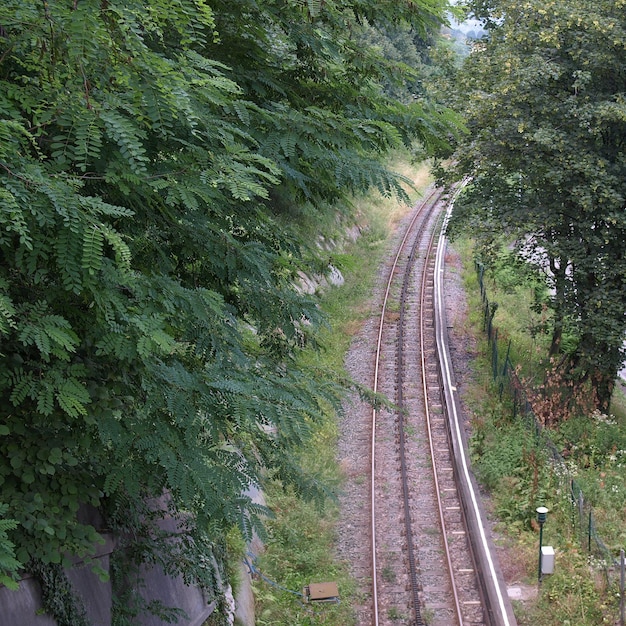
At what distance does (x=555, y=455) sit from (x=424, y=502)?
303 centimetres

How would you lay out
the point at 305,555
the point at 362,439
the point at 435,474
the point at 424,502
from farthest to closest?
the point at 362,439, the point at 435,474, the point at 424,502, the point at 305,555

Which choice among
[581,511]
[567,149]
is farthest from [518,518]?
[567,149]

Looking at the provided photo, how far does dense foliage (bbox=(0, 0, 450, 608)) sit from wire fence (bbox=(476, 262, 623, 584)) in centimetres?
798

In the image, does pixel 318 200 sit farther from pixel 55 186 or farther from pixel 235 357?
pixel 55 186

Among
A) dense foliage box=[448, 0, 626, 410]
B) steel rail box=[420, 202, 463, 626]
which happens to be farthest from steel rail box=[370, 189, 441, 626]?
dense foliage box=[448, 0, 626, 410]

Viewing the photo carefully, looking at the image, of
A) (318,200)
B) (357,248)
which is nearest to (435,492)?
(318,200)

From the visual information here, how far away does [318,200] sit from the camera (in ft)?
27.4

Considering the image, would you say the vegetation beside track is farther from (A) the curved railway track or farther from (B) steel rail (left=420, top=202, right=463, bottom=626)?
Result: (B) steel rail (left=420, top=202, right=463, bottom=626)

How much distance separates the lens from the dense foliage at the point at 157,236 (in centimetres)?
448

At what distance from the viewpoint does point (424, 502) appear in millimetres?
15664

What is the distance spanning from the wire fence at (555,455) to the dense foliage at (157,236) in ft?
26.2

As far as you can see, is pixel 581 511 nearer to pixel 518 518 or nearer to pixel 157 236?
pixel 518 518

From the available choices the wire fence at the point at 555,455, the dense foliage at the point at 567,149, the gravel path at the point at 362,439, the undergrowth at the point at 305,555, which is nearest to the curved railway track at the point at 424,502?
the gravel path at the point at 362,439

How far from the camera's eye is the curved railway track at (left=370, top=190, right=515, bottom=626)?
12.6 metres
